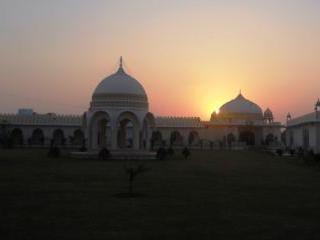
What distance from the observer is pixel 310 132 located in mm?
43344

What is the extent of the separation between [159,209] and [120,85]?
24.8m

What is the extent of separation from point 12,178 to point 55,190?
12.4 ft

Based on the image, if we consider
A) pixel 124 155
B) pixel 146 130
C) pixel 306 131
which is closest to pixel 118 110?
pixel 146 130

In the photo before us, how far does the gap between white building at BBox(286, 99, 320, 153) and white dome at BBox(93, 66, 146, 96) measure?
13.5 meters

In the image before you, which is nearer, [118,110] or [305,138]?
[118,110]

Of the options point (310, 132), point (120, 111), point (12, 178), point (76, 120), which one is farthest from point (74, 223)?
point (76, 120)

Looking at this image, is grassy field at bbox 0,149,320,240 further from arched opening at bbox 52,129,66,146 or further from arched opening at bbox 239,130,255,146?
arched opening at bbox 239,130,255,146

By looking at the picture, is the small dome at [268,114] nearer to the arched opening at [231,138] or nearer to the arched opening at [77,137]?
the arched opening at [231,138]

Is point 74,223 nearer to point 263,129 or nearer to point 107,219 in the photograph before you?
point 107,219

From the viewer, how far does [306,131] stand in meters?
45.4

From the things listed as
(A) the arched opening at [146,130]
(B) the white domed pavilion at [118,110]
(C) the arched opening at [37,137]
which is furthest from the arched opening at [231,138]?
(B) the white domed pavilion at [118,110]

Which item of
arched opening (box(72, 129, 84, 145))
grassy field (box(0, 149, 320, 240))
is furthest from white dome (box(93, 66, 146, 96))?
arched opening (box(72, 129, 84, 145))

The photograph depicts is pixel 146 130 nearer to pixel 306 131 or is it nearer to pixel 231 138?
pixel 306 131

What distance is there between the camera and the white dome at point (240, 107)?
6594 cm
